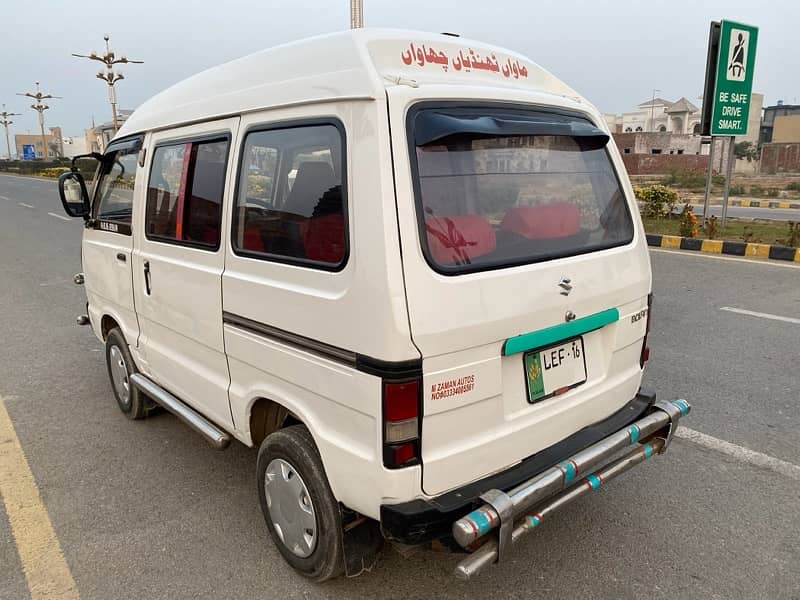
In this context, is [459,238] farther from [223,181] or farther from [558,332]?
[223,181]

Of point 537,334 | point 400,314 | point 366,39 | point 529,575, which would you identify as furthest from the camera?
point 529,575

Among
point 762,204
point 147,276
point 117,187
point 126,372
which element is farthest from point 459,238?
point 762,204

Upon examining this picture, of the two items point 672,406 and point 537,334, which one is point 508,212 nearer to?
point 537,334

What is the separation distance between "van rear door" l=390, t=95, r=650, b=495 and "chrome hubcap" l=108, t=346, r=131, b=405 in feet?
9.18

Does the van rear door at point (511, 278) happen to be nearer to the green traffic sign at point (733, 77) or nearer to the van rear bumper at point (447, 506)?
the van rear bumper at point (447, 506)

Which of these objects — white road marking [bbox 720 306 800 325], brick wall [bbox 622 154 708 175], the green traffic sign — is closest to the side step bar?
white road marking [bbox 720 306 800 325]

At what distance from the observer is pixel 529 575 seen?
2604 millimetres

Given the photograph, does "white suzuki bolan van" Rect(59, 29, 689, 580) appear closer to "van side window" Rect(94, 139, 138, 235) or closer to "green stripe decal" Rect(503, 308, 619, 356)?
"green stripe decal" Rect(503, 308, 619, 356)

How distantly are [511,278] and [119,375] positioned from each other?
3137 millimetres

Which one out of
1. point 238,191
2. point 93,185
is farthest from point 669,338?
point 93,185

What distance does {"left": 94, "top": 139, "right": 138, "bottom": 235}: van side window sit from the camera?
3678 millimetres

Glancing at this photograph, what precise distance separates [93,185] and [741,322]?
19.3 feet

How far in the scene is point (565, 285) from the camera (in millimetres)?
2416

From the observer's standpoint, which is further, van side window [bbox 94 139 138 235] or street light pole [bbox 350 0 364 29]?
street light pole [bbox 350 0 364 29]
